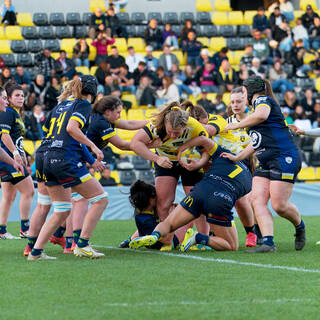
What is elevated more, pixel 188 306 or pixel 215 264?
pixel 188 306

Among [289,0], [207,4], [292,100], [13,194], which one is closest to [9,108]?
[13,194]

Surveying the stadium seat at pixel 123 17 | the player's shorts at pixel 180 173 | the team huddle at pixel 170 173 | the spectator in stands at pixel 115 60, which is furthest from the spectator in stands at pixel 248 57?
the player's shorts at pixel 180 173

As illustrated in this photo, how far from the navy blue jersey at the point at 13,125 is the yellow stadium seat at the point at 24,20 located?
1299 cm

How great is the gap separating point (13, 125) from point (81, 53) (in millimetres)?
10483

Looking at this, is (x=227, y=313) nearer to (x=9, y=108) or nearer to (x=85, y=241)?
(x=85, y=241)

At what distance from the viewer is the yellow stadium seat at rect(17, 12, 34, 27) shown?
22078mm

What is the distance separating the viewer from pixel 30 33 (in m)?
21.2

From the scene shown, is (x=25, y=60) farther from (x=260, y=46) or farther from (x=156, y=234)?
(x=156, y=234)

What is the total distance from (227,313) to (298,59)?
17931mm

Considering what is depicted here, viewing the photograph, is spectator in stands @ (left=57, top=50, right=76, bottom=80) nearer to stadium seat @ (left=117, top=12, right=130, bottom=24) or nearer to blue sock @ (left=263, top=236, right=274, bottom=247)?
stadium seat @ (left=117, top=12, right=130, bottom=24)

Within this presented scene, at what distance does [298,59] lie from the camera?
21.5m

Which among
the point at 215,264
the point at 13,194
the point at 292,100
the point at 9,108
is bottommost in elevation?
the point at 292,100

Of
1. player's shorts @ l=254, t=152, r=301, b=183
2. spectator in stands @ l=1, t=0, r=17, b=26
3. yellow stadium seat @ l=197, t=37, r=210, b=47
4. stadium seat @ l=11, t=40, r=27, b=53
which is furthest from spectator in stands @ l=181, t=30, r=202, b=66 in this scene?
player's shorts @ l=254, t=152, r=301, b=183

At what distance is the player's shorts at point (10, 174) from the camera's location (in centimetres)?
988
